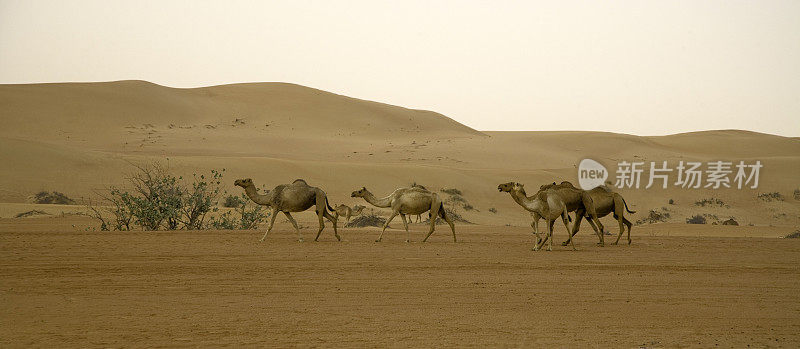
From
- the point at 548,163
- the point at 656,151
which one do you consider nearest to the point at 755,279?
the point at 548,163

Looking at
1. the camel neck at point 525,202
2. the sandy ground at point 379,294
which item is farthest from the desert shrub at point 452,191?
the camel neck at point 525,202

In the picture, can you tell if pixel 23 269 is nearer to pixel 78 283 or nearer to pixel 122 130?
pixel 78 283

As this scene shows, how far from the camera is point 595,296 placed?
11.9 metres

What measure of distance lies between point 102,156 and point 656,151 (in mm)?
61673

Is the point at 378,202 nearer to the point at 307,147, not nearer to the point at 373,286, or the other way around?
the point at 373,286

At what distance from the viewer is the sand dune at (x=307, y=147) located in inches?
1727

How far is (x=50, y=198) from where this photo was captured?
3512cm

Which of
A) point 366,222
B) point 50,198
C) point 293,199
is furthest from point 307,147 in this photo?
point 293,199

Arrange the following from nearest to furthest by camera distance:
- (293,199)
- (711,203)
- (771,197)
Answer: (293,199)
(711,203)
(771,197)

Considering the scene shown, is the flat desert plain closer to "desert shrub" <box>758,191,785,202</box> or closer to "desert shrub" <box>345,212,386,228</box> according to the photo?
"desert shrub" <box>345,212,386,228</box>

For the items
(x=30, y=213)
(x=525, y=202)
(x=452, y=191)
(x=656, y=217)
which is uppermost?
(x=525, y=202)

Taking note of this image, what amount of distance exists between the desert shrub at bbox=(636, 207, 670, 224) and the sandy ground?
18752mm

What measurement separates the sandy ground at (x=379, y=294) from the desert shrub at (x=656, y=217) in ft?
61.5

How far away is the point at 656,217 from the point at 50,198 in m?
27.1
